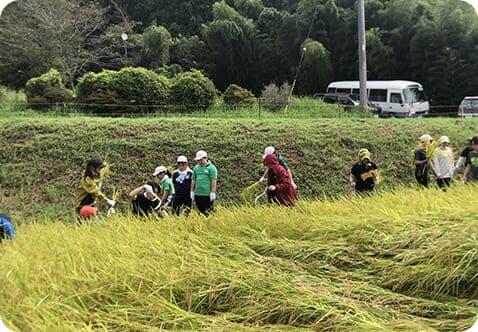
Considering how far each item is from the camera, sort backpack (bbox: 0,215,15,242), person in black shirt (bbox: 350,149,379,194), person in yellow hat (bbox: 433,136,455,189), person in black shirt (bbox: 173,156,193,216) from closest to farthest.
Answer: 1. backpack (bbox: 0,215,15,242)
2. person in black shirt (bbox: 173,156,193,216)
3. person in black shirt (bbox: 350,149,379,194)
4. person in yellow hat (bbox: 433,136,455,189)

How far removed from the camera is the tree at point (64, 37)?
981cm

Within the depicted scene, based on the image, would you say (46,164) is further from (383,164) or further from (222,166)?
(383,164)

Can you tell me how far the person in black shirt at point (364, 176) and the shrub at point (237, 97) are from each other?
5674mm

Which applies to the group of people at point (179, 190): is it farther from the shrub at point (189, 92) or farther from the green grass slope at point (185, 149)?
the shrub at point (189, 92)

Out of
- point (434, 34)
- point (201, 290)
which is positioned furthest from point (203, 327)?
point (434, 34)

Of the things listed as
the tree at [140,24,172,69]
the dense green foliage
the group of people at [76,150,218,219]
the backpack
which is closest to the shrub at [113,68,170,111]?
the tree at [140,24,172,69]

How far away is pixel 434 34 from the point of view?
10508 millimetres

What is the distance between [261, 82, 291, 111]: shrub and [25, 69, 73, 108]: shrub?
429cm

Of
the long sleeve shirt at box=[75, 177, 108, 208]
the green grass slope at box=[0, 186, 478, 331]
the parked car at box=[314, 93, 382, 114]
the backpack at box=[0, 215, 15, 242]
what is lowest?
the green grass slope at box=[0, 186, 478, 331]

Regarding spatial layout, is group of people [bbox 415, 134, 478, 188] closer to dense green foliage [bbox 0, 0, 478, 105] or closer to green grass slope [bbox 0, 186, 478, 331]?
green grass slope [bbox 0, 186, 478, 331]

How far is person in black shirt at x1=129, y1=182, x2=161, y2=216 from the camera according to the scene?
16.9ft

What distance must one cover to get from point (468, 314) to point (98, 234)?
269 centimetres

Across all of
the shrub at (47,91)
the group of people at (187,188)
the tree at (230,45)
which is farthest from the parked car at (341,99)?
the group of people at (187,188)

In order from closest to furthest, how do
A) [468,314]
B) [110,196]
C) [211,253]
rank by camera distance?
[468,314], [211,253], [110,196]
